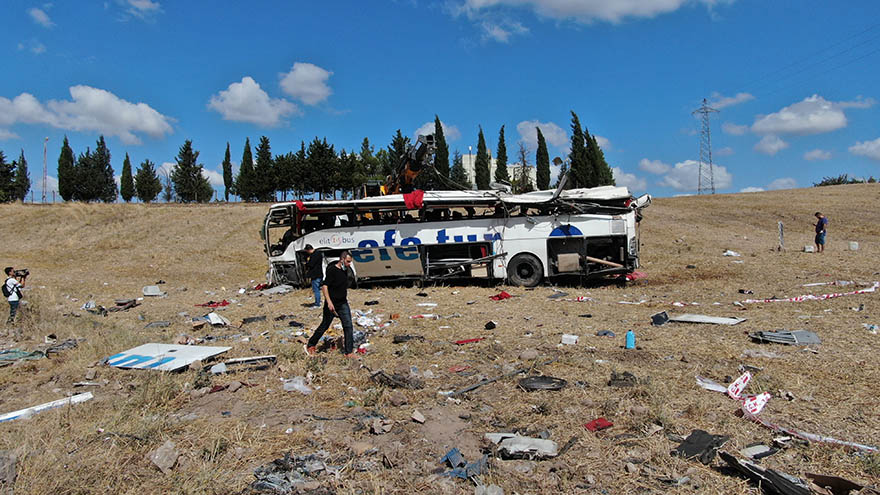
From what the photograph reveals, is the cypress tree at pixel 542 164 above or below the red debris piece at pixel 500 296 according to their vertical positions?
above

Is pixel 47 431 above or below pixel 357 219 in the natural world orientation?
below

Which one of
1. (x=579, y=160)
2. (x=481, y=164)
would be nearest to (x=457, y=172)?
(x=481, y=164)

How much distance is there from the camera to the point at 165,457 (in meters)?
3.64

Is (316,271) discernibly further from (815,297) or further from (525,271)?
(815,297)

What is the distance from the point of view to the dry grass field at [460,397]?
3.43 m

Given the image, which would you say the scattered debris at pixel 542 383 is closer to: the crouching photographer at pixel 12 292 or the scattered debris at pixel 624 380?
the scattered debris at pixel 624 380

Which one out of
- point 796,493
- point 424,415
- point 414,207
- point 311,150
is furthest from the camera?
point 311,150

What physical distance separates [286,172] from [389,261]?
38999 millimetres

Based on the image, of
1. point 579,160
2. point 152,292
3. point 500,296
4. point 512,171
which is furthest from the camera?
point 512,171

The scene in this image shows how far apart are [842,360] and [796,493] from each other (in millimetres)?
3376

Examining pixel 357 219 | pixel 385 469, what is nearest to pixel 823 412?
pixel 385 469

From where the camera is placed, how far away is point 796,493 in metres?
3.06

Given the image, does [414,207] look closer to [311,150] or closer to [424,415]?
[424,415]

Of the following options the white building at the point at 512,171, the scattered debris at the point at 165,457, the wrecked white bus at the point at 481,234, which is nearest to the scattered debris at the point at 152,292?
the wrecked white bus at the point at 481,234
